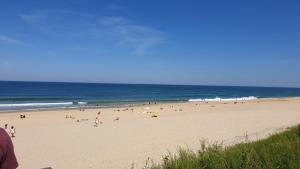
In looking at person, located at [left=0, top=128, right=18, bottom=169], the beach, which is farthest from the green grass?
the beach

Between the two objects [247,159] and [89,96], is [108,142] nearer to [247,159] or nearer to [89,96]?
[247,159]

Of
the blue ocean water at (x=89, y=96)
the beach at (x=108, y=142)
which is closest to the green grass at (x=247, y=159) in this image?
the beach at (x=108, y=142)

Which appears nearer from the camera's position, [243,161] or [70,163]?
[243,161]

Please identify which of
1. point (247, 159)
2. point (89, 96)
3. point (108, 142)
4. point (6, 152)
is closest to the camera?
point (6, 152)

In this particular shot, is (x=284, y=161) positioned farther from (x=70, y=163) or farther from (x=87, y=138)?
(x=87, y=138)

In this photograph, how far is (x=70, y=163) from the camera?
11.9 metres

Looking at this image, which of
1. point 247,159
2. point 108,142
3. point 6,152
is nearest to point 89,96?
point 108,142

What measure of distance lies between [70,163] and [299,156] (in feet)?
28.2

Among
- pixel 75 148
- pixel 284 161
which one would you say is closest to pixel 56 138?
pixel 75 148

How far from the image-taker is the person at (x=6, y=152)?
3398 millimetres

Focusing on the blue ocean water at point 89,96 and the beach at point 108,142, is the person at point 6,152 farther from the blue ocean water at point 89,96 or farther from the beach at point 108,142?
the blue ocean water at point 89,96

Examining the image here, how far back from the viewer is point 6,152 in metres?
3.52

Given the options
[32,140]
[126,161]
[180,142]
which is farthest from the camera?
[32,140]

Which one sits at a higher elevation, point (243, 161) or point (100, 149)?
point (243, 161)
